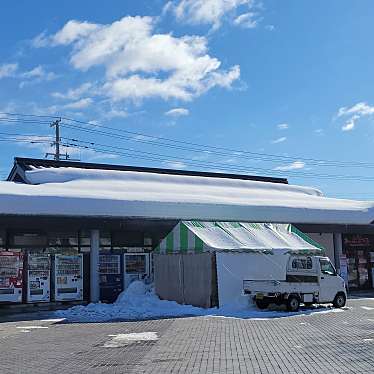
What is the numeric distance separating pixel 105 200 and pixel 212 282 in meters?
5.45

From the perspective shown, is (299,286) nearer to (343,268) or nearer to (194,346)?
(194,346)

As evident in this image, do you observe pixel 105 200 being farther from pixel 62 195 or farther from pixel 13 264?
pixel 13 264

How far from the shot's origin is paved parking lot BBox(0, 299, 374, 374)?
9695 millimetres

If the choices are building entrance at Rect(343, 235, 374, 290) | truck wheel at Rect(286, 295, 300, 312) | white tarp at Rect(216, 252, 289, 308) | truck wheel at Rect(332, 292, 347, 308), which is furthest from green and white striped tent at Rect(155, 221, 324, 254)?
building entrance at Rect(343, 235, 374, 290)

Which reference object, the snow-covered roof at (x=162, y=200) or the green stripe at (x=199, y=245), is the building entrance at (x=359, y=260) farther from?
the green stripe at (x=199, y=245)

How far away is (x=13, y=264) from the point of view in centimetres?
2123

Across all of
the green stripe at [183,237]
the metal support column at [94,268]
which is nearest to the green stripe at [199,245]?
the green stripe at [183,237]

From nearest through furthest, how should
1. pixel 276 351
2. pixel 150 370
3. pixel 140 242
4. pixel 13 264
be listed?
pixel 150 370
pixel 276 351
pixel 13 264
pixel 140 242

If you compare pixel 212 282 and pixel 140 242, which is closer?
pixel 212 282

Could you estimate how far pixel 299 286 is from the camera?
1988 centimetres

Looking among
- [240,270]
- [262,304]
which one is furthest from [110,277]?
[262,304]

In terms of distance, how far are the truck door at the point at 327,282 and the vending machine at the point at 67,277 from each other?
363 inches

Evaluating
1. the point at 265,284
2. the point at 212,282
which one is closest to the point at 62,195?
the point at 212,282

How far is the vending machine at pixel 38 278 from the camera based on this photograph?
70.5 feet
